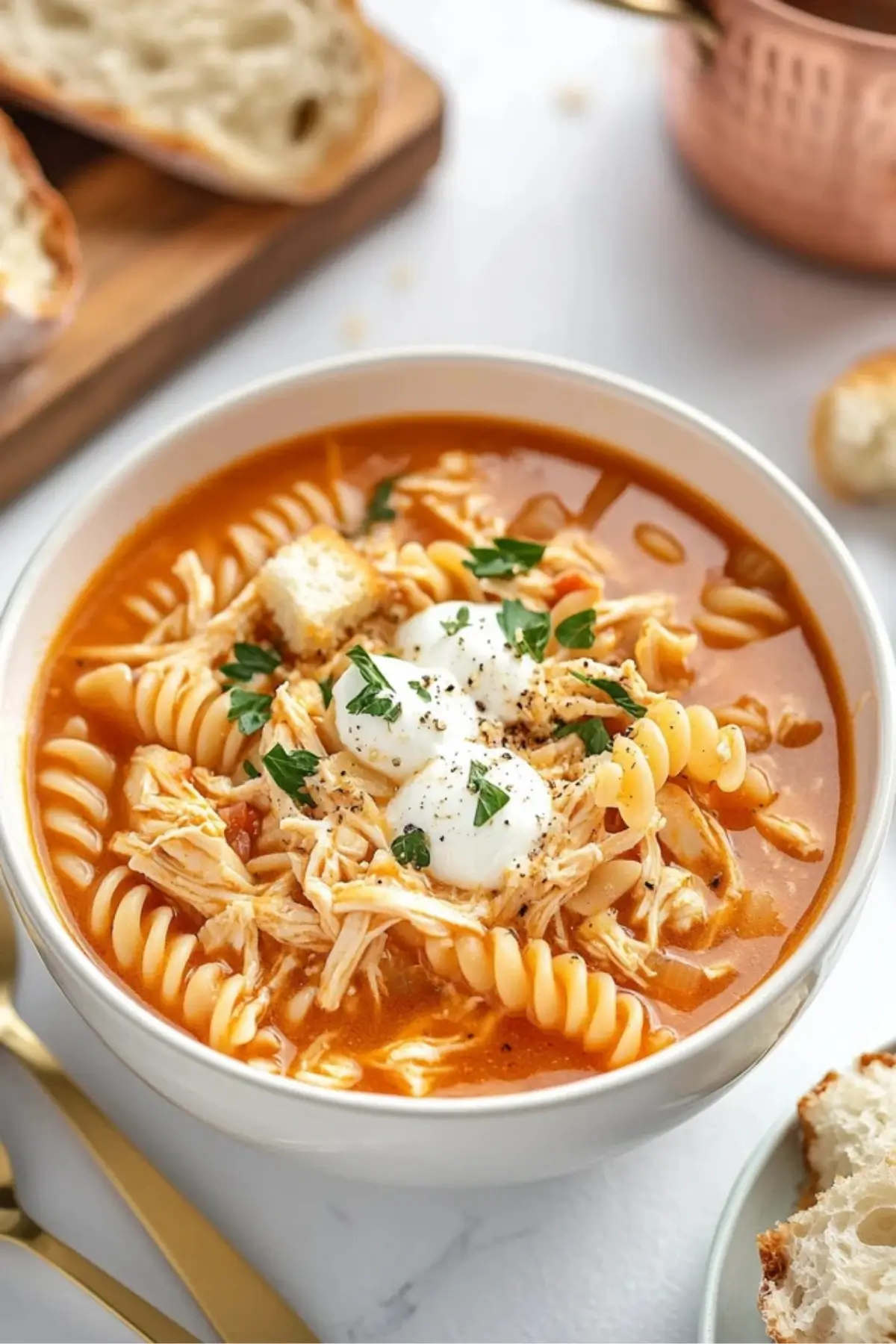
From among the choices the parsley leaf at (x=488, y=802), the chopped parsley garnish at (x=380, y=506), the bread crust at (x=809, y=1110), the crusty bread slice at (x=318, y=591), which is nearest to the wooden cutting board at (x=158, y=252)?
the chopped parsley garnish at (x=380, y=506)

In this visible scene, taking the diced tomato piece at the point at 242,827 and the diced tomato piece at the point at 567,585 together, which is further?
the diced tomato piece at the point at 567,585

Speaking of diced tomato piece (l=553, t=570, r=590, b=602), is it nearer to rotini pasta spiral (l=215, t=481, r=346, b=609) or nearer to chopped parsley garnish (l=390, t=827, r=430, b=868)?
rotini pasta spiral (l=215, t=481, r=346, b=609)

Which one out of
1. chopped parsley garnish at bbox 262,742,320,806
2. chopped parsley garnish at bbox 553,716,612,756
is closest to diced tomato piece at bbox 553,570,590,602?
chopped parsley garnish at bbox 553,716,612,756

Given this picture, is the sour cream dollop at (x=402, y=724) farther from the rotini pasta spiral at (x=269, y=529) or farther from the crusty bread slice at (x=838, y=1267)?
the crusty bread slice at (x=838, y=1267)

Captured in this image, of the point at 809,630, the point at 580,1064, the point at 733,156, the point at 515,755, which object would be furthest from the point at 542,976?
the point at 733,156

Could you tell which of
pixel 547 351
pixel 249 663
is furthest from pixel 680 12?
pixel 249 663

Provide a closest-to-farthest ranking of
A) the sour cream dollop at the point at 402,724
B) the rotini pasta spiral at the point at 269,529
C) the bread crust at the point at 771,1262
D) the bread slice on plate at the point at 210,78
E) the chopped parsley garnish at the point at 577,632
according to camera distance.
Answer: the bread crust at the point at 771,1262
the sour cream dollop at the point at 402,724
the chopped parsley garnish at the point at 577,632
the rotini pasta spiral at the point at 269,529
the bread slice on plate at the point at 210,78
